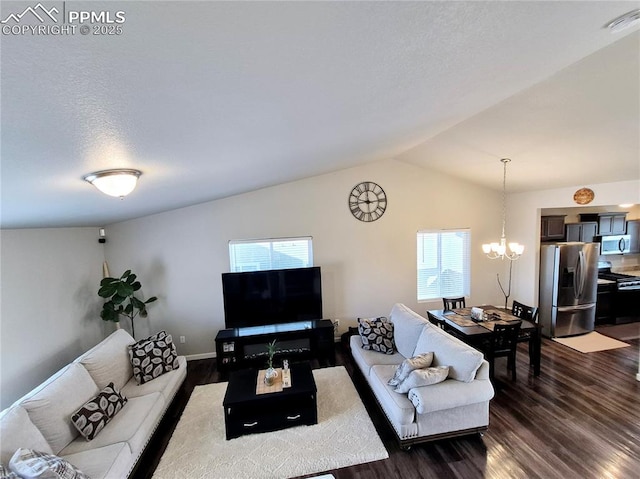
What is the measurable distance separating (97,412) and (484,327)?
4.47 m

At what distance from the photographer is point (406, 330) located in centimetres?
401

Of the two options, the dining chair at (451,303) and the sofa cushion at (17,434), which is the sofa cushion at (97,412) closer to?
the sofa cushion at (17,434)

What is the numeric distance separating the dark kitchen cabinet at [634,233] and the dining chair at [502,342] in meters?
4.78

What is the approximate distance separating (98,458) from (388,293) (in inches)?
180

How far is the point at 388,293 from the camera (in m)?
5.68

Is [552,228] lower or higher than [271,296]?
higher

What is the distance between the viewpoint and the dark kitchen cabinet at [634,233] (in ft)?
20.6

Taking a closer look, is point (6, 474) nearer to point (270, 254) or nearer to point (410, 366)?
point (410, 366)

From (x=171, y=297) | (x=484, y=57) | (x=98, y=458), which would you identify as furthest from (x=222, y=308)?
(x=484, y=57)

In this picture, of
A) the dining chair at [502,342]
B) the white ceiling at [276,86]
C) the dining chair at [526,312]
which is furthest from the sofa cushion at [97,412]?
the dining chair at [526,312]

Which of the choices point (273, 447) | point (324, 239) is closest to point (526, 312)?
point (324, 239)

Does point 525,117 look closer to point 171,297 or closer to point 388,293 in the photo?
point 388,293

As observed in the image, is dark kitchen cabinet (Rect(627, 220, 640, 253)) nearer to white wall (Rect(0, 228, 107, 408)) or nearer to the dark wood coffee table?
the dark wood coffee table

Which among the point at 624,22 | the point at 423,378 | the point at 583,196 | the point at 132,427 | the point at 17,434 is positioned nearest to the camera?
the point at 624,22
